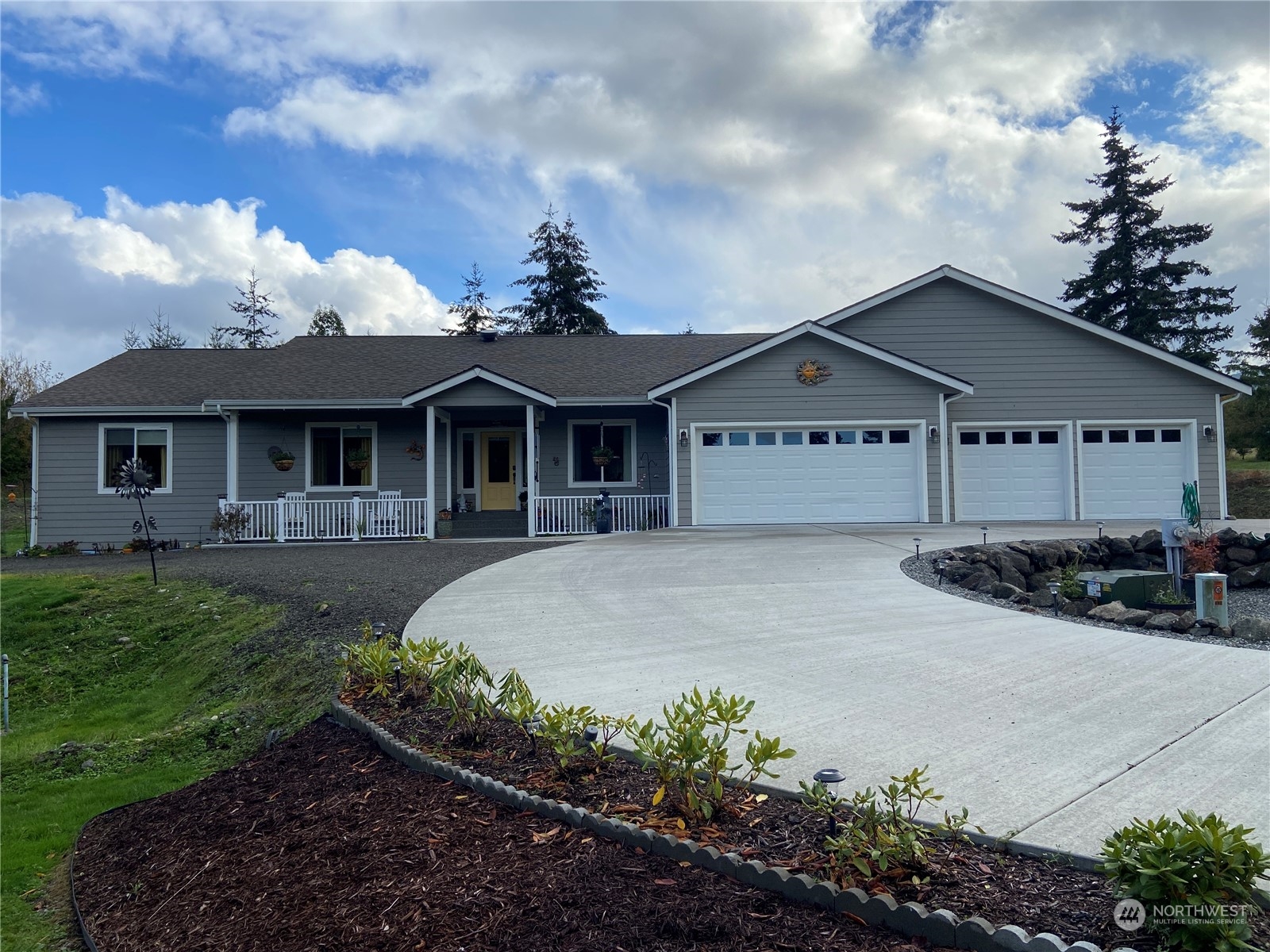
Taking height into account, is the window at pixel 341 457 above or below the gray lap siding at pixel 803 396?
below

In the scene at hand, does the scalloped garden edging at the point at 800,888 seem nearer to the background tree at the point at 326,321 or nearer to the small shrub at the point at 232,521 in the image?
the small shrub at the point at 232,521

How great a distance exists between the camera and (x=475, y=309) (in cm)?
4150

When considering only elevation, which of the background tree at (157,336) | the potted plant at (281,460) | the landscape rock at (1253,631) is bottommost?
the landscape rock at (1253,631)

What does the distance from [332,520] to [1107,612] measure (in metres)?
13.8

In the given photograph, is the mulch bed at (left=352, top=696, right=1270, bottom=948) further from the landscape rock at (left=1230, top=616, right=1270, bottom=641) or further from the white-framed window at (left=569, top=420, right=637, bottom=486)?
the white-framed window at (left=569, top=420, right=637, bottom=486)

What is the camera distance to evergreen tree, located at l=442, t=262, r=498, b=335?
41.4 metres

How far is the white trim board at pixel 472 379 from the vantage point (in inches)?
621

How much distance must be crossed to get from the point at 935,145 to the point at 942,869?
14279mm

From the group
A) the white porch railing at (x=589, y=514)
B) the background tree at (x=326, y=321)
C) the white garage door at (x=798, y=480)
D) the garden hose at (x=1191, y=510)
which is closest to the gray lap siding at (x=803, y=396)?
the white garage door at (x=798, y=480)

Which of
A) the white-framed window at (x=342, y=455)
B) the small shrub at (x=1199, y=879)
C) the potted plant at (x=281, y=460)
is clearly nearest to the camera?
the small shrub at (x=1199, y=879)

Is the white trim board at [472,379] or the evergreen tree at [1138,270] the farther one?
the evergreen tree at [1138,270]

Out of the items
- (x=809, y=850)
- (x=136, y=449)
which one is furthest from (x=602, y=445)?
(x=809, y=850)

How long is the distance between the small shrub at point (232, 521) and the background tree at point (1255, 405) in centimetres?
2756

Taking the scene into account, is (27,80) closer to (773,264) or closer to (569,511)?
(569,511)
